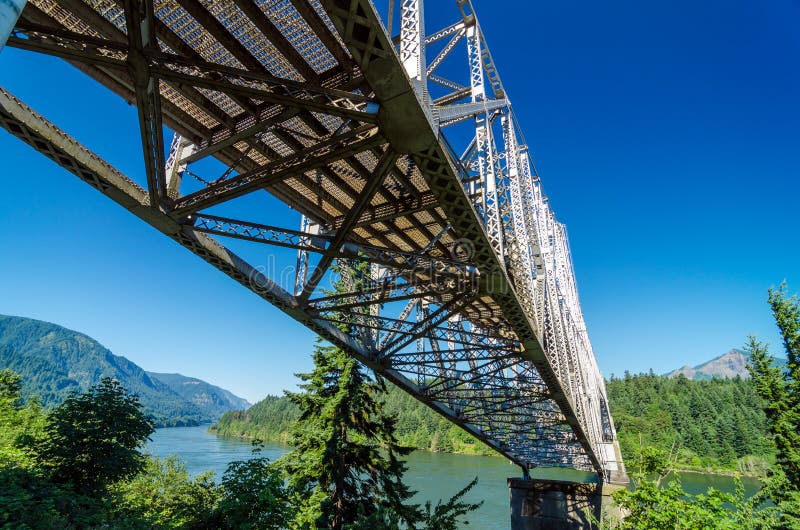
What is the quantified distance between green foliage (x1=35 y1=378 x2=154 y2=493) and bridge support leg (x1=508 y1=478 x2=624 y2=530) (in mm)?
22031

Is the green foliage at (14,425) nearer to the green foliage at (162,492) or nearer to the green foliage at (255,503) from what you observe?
the green foliage at (162,492)

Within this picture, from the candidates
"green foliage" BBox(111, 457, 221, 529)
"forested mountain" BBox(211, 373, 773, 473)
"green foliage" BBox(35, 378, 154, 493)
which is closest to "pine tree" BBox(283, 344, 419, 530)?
"green foliage" BBox(111, 457, 221, 529)

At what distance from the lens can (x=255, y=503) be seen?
9391mm

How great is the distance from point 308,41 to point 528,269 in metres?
6.38

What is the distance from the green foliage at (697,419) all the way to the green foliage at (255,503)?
6257cm

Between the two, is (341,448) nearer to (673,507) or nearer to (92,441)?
(92,441)

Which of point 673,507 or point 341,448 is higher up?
point 341,448

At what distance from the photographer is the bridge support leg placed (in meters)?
23.6

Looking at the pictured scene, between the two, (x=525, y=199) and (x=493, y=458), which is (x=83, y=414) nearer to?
(x=525, y=199)

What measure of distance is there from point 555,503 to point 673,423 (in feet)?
297

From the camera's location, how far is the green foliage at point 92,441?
11.1 metres

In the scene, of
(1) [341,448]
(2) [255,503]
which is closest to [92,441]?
(2) [255,503]

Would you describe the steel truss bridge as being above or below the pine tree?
above

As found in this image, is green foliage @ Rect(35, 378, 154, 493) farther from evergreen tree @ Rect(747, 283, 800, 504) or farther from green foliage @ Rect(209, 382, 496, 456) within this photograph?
green foliage @ Rect(209, 382, 496, 456)
